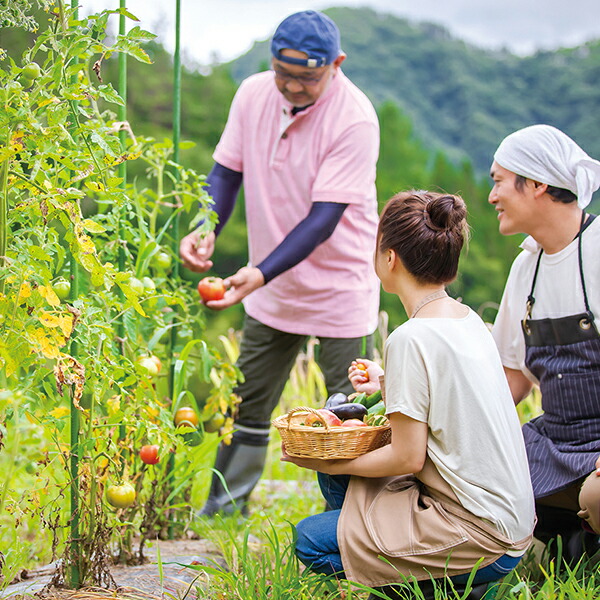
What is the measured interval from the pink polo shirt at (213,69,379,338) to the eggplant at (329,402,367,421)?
882mm

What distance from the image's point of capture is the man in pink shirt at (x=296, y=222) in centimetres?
278

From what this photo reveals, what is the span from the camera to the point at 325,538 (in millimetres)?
1962

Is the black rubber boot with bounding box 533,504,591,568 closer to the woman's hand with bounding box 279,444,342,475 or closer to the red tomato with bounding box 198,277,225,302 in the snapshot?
Answer: the woman's hand with bounding box 279,444,342,475

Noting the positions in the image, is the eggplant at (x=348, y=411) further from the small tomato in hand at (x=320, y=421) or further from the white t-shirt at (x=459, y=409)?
the white t-shirt at (x=459, y=409)

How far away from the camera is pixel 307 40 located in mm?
2656

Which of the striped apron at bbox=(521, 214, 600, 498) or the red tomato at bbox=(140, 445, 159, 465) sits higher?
the striped apron at bbox=(521, 214, 600, 498)

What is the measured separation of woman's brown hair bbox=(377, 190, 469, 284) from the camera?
1.92 metres

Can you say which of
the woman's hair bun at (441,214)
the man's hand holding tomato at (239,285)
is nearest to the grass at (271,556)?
the man's hand holding tomato at (239,285)

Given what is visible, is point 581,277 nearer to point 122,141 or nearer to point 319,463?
point 319,463

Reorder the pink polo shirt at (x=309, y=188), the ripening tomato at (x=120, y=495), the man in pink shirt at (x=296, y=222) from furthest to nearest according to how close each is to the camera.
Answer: the pink polo shirt at (x=309, y=188)
the man in pink shirt at (x=296, y=222)
the ripening tomato at (x=120, y=495)

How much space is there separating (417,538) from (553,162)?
3.88ft

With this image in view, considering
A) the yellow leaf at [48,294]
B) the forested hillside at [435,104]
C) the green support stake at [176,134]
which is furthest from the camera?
the forested hillside at [435,104]

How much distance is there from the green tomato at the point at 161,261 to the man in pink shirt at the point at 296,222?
245mm

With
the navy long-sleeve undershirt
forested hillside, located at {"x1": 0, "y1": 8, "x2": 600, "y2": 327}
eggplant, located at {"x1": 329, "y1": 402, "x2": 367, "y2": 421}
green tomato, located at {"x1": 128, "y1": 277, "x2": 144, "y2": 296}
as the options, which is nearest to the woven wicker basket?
eggplant, located at {"x1": 329, "y1": 402, "x2": 367, "y2": 421}
